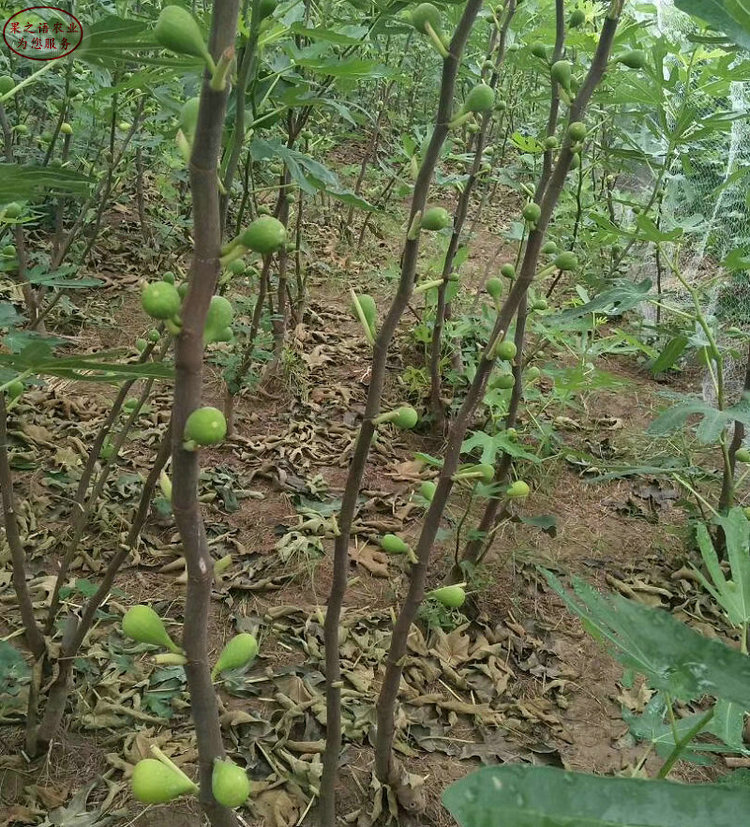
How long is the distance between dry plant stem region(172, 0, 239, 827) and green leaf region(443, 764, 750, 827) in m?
0.40

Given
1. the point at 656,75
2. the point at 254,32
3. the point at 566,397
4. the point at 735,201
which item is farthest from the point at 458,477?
the point at 735,201

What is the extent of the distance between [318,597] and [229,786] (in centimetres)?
175

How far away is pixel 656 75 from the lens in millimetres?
2805

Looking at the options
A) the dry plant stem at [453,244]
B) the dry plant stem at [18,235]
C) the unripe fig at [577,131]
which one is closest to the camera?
the unripe fig at [577,131]

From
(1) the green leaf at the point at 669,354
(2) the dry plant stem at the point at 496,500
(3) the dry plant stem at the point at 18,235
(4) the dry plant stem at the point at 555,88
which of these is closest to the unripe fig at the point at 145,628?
(3) the dry plant stem at the point at 18,235

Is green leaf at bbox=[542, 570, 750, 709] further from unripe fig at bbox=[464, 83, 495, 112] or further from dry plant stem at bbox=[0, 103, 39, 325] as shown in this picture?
→ dry plant stem at bbox=[0, 103, 39, 325]

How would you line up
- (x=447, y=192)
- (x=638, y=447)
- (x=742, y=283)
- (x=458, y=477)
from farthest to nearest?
(x=447, y=192)
(x=742, y=283)
(x=638, y=447)
(x=458, y=477)

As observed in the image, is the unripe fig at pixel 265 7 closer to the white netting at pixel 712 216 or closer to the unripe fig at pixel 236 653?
the unripe fig at pixel 236 653

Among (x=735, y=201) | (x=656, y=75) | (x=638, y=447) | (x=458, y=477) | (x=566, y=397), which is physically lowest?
(x=638, y=447)

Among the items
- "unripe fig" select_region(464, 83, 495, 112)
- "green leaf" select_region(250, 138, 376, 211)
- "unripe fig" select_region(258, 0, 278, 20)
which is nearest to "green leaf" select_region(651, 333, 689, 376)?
"green leaf" select_region(250, 138, 376, 211)

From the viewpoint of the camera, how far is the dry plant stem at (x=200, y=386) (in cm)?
64

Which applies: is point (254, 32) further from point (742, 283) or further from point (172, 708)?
point (742, 283)

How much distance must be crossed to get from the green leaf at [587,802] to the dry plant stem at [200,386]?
0.40 m

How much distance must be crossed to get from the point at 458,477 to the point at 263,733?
3.47ft
